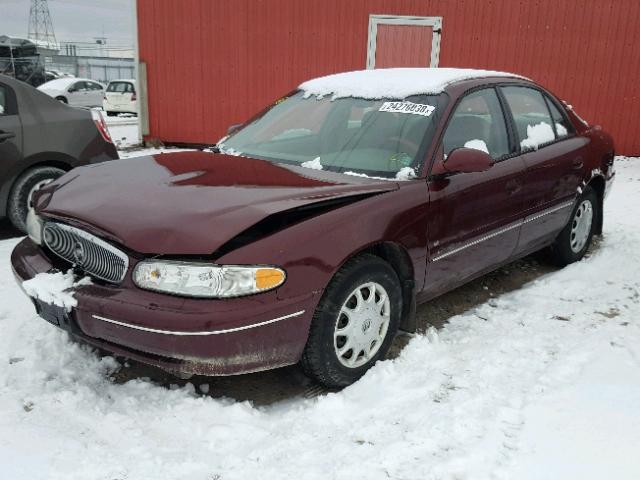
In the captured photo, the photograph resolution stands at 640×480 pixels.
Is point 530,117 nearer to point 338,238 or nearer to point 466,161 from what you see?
point 466,161

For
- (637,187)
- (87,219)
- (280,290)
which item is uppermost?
(87,219)

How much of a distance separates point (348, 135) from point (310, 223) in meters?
1.05

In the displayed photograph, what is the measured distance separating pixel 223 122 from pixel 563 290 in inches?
317

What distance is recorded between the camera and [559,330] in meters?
3.52

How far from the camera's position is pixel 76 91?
21656 mm

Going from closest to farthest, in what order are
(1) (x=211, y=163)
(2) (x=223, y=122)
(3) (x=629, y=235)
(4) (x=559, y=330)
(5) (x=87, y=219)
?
(5) (x=87, y=219)
(1) (x=211, y=163)
(4) (x=559, y=330)
(3) (x=629, y=235)
(2) (x=223, y=122)

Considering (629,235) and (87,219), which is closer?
(87,219)

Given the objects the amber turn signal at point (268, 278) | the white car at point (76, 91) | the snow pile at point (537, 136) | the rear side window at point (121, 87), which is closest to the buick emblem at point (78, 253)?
the amber turn signal at point (268, 278)

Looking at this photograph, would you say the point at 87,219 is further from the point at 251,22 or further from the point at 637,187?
the point at 251,22

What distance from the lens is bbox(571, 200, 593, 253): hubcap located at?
4675 millimetres

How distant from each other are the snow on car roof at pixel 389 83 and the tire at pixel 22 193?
2.68 meters

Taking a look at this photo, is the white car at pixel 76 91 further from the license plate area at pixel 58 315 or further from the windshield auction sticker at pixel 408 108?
the license plate area at pixel 58 315

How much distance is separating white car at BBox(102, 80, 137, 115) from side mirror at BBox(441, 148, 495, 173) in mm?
17012

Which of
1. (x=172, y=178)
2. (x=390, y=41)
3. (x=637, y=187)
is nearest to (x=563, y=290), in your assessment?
(x=172, y=178)
